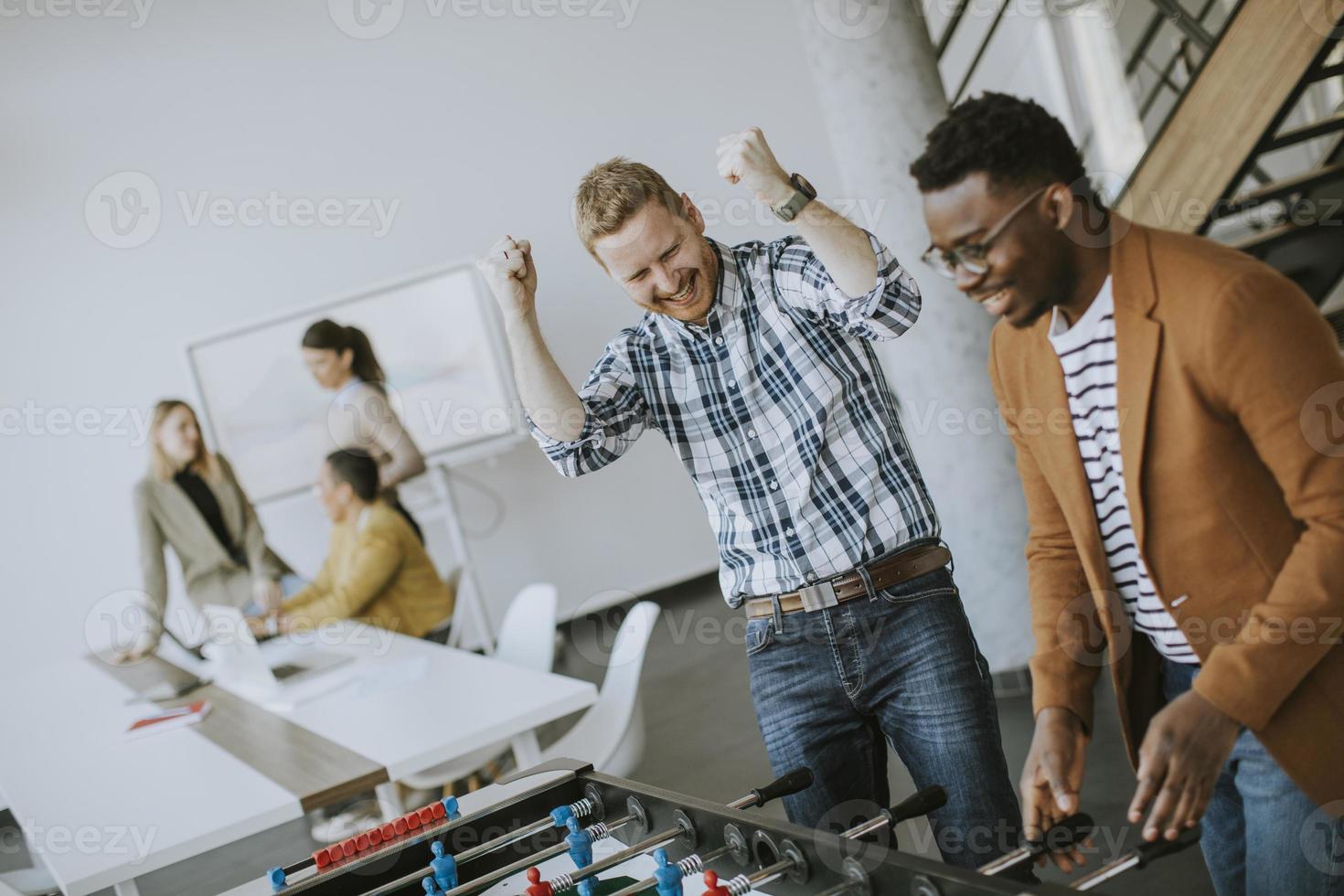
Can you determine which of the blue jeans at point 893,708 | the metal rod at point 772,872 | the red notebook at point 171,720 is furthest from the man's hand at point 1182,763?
the red notebook at point 171,720

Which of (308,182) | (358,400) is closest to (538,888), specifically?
(358,400)

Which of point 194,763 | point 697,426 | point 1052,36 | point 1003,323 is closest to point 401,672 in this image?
point 194,763

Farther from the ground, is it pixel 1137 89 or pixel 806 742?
pixel 1137 89

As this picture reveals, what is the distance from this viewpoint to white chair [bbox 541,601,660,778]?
3.05 meters

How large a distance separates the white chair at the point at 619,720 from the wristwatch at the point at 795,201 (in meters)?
1.61

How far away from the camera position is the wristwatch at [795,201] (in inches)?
67.8

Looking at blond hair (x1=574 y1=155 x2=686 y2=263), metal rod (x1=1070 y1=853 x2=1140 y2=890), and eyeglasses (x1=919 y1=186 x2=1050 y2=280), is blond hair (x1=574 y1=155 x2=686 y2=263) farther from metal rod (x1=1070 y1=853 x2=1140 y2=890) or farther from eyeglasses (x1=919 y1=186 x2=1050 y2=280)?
metal rod (x1=1070 y1=853 x2=1140 y2=890)

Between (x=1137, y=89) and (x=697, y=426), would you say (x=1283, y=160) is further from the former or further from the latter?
(x=697, y=426)

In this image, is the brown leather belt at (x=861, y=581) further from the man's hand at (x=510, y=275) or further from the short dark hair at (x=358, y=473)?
→ the short dark hair at (x=358, y=473)

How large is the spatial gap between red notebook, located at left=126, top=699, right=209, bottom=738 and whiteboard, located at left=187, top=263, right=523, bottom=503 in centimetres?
233

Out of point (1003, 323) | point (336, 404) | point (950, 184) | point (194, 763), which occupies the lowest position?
point (194, 763)

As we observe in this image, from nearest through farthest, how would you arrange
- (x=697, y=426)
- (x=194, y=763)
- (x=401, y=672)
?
(x=697, y=426), (x=194, y=763), (x=401, y=672)

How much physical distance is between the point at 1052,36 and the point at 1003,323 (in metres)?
8.29

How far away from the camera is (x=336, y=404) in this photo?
19.5 feet
